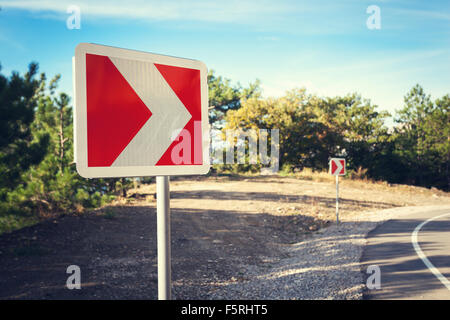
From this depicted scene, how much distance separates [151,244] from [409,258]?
5.87m

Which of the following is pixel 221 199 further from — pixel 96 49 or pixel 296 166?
pixel 296 166

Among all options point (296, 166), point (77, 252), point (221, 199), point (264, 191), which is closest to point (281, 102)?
point (296, 166)

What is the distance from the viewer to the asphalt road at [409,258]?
495cm

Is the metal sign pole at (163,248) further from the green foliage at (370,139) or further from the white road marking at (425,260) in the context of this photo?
the green foliage at (370,139)

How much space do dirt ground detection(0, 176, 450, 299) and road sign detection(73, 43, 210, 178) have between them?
14.5ft

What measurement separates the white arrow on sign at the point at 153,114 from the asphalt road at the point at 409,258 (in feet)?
15.1

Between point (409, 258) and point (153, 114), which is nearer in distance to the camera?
point (153, 114)

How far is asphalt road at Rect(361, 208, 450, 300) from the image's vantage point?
495 centimetres

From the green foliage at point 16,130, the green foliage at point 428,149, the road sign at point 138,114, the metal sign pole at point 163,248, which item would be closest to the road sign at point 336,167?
the green foliage at point 16,130

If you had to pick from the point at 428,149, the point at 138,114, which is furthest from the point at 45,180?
the point at 428,149

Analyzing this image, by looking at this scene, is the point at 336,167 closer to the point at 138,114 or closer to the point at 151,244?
the point at 151,244

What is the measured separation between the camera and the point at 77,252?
6.92m

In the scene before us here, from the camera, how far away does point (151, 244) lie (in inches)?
311

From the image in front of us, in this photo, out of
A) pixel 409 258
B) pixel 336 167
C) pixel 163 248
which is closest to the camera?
pixel 163 248
